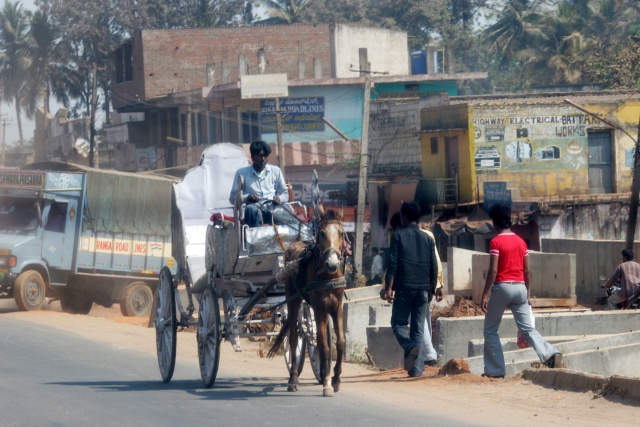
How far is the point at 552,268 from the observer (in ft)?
57.3

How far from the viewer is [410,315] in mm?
10211

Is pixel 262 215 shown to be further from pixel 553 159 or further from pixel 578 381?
pixel 553 159

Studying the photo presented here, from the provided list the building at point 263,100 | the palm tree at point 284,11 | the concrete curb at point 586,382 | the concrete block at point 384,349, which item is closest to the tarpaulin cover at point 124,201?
the concrete block at point 384,349

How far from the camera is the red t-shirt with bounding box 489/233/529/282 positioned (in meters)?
9.66

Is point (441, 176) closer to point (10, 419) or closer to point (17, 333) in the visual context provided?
point (17, 333)

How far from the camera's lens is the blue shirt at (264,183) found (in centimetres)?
998

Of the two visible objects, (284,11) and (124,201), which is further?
(284,11)

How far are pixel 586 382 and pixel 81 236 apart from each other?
50.8 ft

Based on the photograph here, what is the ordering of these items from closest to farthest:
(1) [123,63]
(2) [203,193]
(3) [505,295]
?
(3) [505,295], (2) [203,193], (1) [123,63]

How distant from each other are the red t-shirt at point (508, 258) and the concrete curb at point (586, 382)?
97cm

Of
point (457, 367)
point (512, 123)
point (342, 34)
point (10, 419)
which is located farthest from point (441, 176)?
point (10, 419)

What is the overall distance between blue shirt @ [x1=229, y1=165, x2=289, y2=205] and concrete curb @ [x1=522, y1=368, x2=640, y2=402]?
10.4ft

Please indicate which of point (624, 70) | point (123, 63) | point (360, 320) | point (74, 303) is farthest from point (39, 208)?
point (123, 63)

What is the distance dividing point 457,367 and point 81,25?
5248 centimetres
